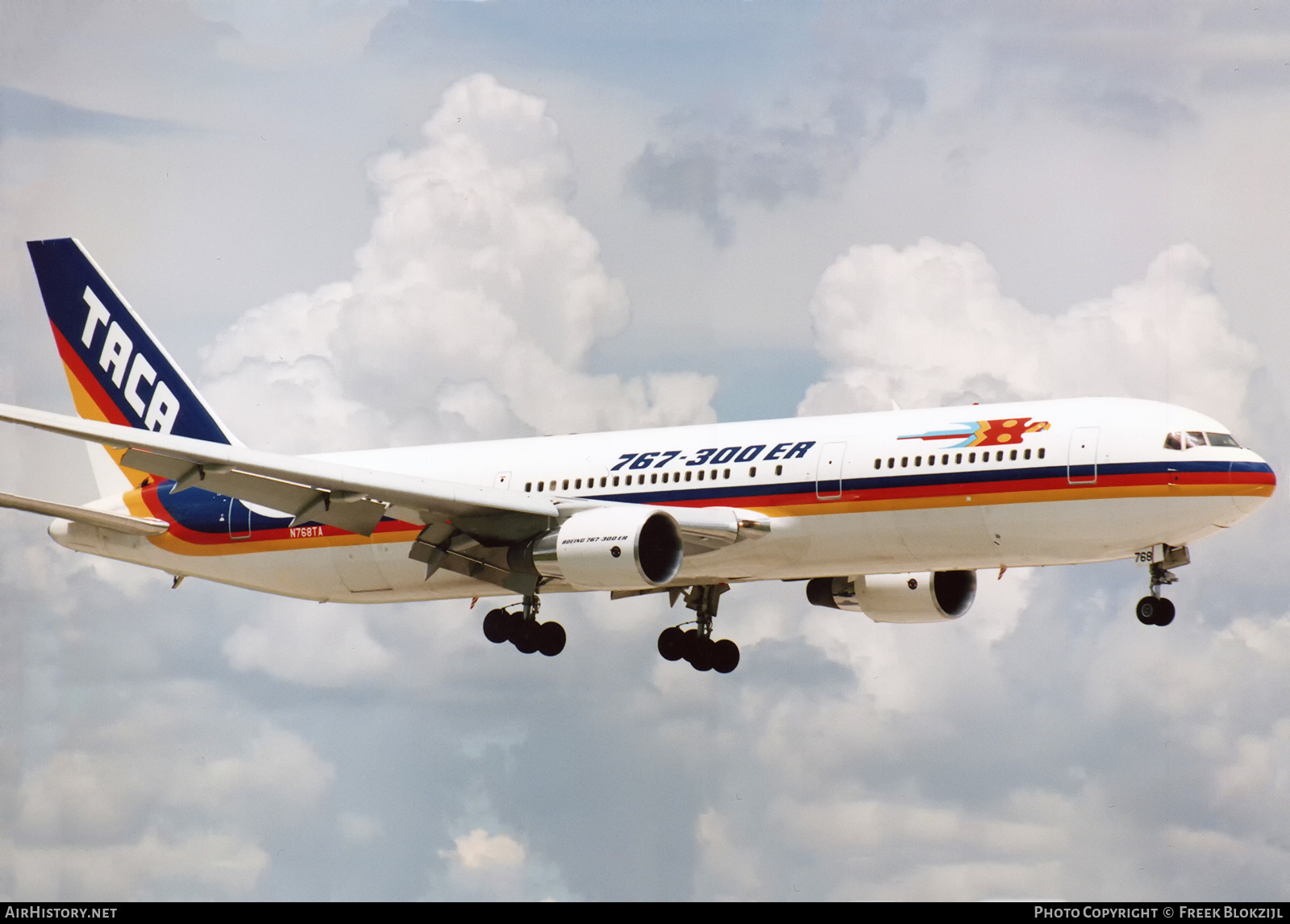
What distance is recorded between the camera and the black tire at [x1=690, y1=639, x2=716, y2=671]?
47219 mm

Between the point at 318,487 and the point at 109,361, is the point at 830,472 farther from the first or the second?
the point at 109,361

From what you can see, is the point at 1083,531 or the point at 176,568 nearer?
the point at 1083,531

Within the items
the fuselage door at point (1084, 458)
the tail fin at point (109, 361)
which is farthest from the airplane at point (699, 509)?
the tail fin at point (109, 361)

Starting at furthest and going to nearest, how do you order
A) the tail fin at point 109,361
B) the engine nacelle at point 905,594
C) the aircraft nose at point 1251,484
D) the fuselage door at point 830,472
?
the tail fin at point 109,361
the engine nacelle at point 905,594
the fuselage door at point 830,472
the aircraft nose at point 1251,484

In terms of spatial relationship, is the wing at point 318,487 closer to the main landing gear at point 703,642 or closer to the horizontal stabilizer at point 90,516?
the horizontal stabilizer at point 90,516

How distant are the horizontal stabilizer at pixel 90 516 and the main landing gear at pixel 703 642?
13.1 m

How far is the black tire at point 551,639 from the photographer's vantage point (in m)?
44.5

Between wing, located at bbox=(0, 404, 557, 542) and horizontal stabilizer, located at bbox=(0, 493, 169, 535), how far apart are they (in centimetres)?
374

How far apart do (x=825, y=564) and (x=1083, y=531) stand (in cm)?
556

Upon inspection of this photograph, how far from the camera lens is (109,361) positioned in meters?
51.6

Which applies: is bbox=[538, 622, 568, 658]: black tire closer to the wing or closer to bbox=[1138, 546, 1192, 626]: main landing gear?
the wing

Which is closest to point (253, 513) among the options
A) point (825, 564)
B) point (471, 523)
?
point (471, 523)

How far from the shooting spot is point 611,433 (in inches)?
1740
